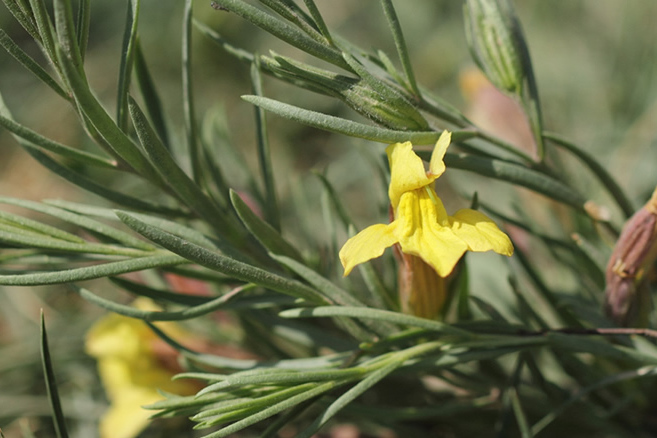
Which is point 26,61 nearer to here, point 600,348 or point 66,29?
point 66,29

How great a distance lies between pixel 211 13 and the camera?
1.88 metres

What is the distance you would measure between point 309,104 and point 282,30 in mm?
1335

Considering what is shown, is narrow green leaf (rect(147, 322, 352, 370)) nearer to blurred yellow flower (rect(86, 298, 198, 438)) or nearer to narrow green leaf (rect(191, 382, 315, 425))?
narrow green leaf (rect(191, 382, 315, 425))

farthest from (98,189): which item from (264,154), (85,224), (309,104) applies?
(309,104)

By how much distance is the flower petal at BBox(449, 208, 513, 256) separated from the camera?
0.43 metres

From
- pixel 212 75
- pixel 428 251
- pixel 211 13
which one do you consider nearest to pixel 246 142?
pixel 212 75

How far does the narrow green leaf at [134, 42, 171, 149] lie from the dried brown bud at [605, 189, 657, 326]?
48 centimetres

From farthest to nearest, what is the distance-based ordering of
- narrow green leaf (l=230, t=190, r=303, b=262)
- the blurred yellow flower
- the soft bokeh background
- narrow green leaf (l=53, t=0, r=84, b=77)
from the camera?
the soft bokeh background
the blurred yellow flower
narrow green leaf (l=230, t=190, r=303, b=262)
narrow green leaf (l=53, t=0, r=84, b=77)

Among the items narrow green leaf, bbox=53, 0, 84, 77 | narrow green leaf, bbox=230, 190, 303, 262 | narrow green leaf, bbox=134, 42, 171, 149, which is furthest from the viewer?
narrow green leaf, bbox=134, 42, 171, 149

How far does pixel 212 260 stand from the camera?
0.46 meters

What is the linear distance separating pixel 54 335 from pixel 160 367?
1.35 ft

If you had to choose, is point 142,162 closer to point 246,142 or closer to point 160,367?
point 160,367

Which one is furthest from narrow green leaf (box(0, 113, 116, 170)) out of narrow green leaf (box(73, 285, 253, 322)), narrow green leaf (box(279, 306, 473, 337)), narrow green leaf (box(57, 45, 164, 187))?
narrow green leaf (box(279, 306, 473, 337))

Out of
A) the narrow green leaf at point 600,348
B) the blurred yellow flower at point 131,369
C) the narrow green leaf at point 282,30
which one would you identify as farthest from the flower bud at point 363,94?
the blurred yellow flower at point 131,369
